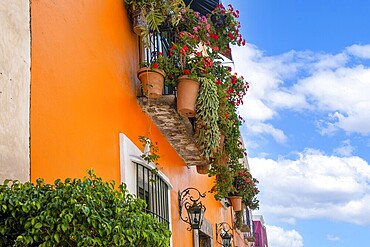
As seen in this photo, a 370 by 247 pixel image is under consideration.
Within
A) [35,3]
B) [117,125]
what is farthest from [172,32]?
[35,3]

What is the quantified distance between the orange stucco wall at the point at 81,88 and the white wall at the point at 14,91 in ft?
0.36

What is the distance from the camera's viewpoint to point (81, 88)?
4.38 m

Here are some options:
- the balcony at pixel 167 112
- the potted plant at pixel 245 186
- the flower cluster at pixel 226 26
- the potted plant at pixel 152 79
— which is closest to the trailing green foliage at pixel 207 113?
the balcony at pixel 167 112

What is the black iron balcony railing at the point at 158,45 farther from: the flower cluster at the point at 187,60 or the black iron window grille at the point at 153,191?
the black iron window grille at the point at 153,191

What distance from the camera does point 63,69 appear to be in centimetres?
405

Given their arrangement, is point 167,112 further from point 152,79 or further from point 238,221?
point 238,221

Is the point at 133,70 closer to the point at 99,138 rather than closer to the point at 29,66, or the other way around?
the point at 99,138

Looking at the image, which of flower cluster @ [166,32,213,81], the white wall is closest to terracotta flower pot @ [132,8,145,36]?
flower cluster @ [166,32,213,81]

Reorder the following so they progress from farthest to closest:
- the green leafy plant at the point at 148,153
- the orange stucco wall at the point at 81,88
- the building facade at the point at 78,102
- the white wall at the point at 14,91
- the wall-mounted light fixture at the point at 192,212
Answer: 1. the wall-mounted light fixture at the point at 192,212
2. the green leafy plant at the point at 148,153
3. the orange stucco wall at the point at 81,88
4. the building facade at the point at 78,102
5. the white wall at the point at 14,91

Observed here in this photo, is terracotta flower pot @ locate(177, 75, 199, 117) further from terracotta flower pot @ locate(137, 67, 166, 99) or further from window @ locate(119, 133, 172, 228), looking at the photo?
window @ locate(119, 133, 172, 228)

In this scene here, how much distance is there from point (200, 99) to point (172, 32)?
136 cm

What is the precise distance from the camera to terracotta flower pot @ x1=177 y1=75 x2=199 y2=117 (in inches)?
226

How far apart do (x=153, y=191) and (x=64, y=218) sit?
3796 millimetres

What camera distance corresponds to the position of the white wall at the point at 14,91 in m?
3.07
